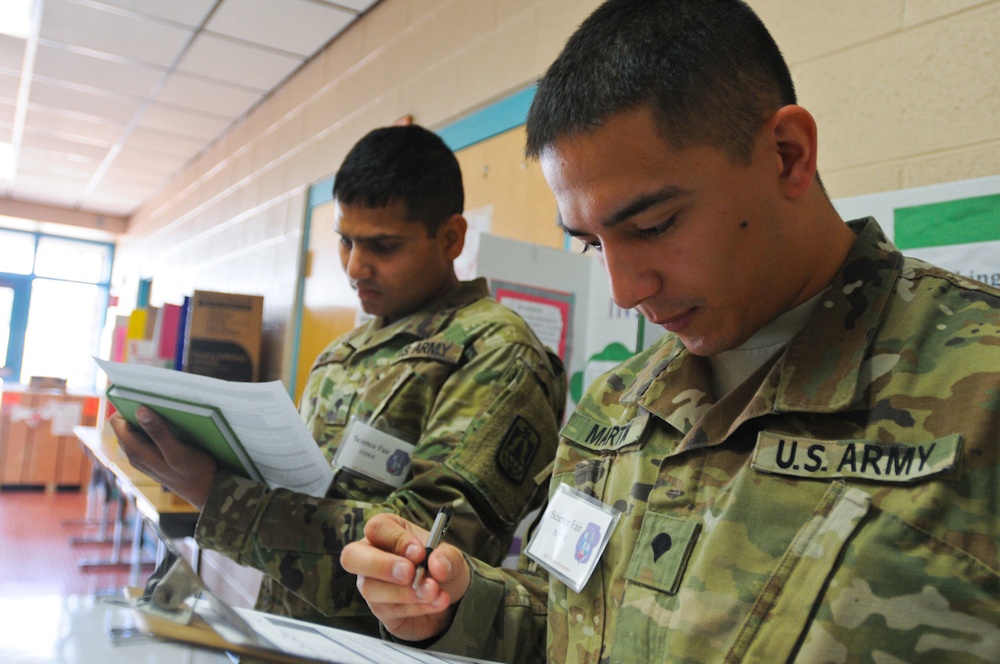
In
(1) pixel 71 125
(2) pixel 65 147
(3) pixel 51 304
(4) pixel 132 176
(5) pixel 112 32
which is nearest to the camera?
(5) pixel 112 32

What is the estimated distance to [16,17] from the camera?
384cm

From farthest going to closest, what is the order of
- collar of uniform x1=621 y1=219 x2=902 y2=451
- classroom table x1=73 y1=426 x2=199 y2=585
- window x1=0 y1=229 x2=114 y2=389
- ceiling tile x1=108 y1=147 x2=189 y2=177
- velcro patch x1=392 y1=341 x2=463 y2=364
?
window x1=0 y1=229 x2=114 y2=389
ceiling tile x1=108 y1=147 x2=189 y2=177
classroom table x1=73 y1=426 x2=199 y2=585
velcro patch x1=392 y1=341 x2=463 y2=364
collar of uniform x1=621 y1=219 x2=902 y2=451

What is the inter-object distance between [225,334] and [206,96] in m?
1.83

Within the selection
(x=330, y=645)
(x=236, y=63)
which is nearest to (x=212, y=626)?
(x=330, y=645)

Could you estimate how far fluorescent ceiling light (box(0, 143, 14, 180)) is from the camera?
21.1 feet

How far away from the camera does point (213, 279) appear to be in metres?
5.58

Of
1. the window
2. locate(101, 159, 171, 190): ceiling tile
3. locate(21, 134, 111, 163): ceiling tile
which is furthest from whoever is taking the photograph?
the window

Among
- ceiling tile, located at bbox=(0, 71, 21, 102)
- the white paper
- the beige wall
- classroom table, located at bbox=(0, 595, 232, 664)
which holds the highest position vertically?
ceiling tile, located at bbox=(0, 71, 21, 102)

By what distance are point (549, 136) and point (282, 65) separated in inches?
154

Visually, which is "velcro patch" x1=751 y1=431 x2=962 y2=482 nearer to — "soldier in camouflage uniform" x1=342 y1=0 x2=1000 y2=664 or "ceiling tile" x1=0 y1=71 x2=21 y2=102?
"soldier in camouflage uniform" x1=342 y1=0 x2=1000 y2=664

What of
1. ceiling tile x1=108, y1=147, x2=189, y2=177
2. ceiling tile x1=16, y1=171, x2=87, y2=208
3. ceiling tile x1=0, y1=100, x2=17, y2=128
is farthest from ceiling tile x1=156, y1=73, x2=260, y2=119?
ceiling tile x1=16, y1=171, x2=87, y2=208

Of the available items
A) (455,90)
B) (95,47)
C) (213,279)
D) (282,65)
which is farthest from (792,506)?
(213,279)

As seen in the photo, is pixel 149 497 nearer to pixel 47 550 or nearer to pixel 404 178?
pixel 404 178

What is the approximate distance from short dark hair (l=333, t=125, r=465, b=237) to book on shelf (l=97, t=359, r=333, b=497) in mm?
486
